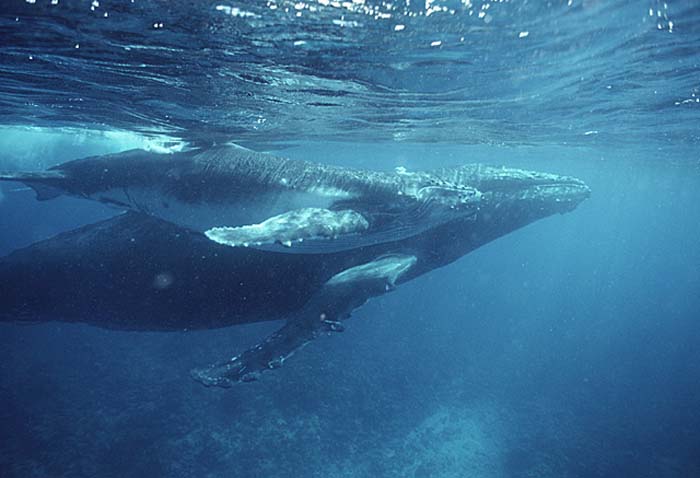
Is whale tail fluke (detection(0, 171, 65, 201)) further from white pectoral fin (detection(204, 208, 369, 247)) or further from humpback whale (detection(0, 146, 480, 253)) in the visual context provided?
white pectoral fin (detection(204, 208, 369, 247))

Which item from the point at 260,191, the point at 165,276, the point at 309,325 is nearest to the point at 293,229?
the point at 309,325

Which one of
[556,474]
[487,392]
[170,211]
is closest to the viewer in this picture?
[170,211]

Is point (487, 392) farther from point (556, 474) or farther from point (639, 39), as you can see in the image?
point (639, 39)

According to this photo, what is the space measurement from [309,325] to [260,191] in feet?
9.26

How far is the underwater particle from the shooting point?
686 centimetres

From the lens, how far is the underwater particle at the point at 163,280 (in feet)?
22.5

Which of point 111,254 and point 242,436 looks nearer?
point 111,254

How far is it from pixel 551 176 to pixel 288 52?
640 cm

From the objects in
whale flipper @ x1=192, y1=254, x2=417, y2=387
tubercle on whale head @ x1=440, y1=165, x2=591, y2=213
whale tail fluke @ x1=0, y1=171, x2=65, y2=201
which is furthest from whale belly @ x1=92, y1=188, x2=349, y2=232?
tubercle on whale head @ x1=440, y1=165, x2=591, y2=213

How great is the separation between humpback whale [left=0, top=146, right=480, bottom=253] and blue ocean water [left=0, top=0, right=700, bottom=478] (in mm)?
1925

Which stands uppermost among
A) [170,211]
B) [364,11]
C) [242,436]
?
[364,11]

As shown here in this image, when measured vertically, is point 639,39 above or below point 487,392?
above

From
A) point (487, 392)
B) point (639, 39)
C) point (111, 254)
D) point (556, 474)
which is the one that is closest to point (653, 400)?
point (487, 392)

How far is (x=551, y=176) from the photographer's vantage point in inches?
396
